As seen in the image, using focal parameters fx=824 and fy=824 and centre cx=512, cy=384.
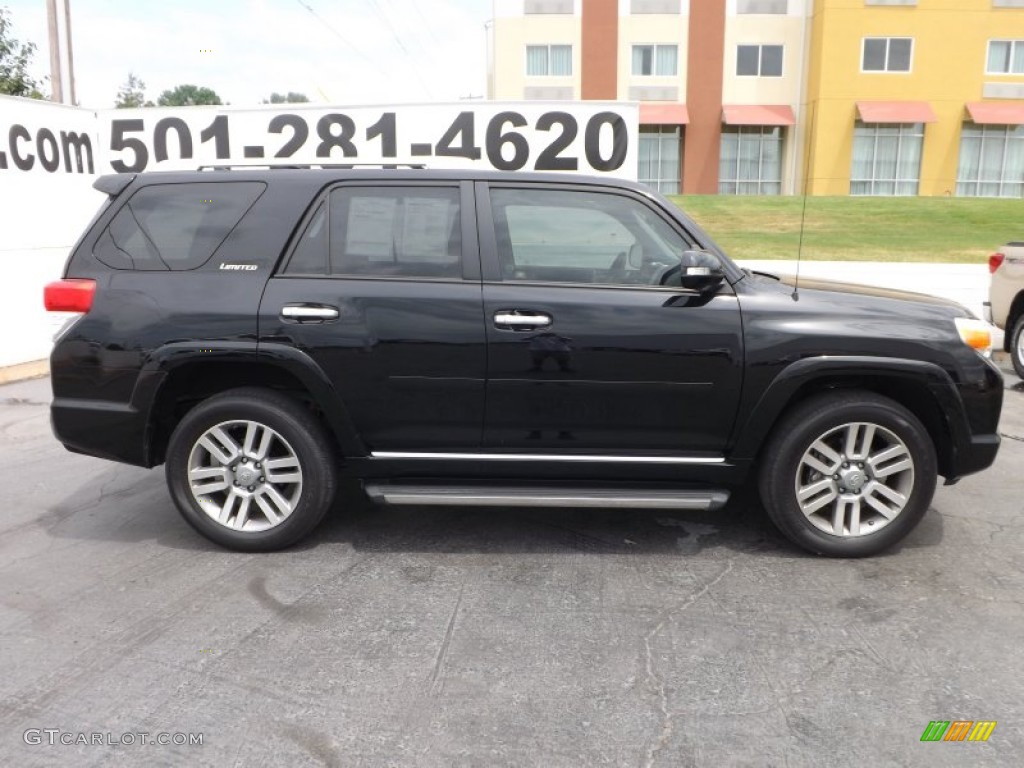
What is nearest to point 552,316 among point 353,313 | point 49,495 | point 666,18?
point 353,313

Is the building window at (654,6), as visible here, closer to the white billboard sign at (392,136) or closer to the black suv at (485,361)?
the white billboard sign at (392,136)

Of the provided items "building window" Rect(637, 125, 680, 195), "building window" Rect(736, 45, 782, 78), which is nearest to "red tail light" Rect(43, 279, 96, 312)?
"building window" Rect(637, 125, 680, 195)

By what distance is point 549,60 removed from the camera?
3456cm

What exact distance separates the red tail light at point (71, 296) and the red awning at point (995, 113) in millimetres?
36605

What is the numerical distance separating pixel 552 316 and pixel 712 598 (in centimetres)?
147

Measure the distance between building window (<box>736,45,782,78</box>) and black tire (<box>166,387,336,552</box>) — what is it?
114 feet

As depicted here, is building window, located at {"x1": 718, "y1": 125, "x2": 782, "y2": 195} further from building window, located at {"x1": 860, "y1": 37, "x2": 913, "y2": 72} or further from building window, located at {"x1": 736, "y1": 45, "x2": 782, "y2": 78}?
building window, located at {"x1": 860, "y1": 37, "x2": 913, "y2": 72}

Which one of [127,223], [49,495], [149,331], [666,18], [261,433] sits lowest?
[49,495]

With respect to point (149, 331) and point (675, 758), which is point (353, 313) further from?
point (675, 758)

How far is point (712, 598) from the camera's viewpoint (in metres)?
3.68

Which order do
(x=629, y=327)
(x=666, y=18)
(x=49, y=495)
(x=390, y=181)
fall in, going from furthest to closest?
(x=666, y=18), (x=49, y=495), (x=390, y=181), (x=629, y=327)

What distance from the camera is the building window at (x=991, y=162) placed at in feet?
111

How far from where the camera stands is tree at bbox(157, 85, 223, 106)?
270ft

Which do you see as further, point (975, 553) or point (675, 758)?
point (975, 553)
